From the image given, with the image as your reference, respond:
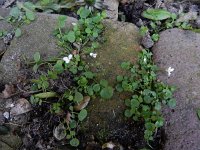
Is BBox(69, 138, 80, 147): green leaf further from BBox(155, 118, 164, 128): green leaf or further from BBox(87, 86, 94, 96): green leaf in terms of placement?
BBox(155, 118, 164, 128): green leaf

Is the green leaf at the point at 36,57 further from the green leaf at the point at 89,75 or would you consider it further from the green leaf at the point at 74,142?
the green leaf at the point at 74,142

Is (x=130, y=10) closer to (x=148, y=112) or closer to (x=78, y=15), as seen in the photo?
(x=78, y=15)

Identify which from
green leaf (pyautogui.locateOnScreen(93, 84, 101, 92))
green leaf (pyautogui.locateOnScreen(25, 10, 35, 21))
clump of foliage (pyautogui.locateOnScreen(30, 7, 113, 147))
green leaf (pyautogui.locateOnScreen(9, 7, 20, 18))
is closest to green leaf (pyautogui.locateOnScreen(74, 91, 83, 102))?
clump of foliage (pyautogui.locateOnScreen(30, 7, 113, 147))

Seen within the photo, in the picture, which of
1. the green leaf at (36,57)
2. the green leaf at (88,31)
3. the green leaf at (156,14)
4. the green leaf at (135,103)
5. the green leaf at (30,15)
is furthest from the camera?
the green leaf at (156,14)

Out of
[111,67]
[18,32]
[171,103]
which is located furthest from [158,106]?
[18,32]

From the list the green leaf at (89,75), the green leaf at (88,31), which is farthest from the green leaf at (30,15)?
the green leaf at (89,75)

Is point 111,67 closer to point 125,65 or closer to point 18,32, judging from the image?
point 125,65

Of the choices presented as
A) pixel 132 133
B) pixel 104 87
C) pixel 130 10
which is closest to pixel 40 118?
pixel 104 87
